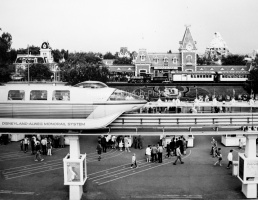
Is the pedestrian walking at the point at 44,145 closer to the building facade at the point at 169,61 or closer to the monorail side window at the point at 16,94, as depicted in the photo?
the monorail side window at the point at 16,94

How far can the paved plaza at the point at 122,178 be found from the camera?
14969mm

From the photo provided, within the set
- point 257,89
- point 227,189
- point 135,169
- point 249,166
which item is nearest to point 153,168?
point 135,169

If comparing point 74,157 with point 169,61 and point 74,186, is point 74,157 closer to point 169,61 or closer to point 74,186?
point 74,186

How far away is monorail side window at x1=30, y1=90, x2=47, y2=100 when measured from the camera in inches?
603

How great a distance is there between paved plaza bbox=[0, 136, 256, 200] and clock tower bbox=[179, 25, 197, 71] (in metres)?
53.2

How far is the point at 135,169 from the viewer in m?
18.5

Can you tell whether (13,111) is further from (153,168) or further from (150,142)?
(150,142)

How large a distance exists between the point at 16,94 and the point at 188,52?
62.7 meters

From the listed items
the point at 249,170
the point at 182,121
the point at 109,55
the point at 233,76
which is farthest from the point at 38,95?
the point at 109,55

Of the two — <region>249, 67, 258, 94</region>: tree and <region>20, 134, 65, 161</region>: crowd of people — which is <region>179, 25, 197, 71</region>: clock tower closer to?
<region>249, 67, 258, 94</region>: tree

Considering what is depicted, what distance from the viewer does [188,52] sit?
243 feet

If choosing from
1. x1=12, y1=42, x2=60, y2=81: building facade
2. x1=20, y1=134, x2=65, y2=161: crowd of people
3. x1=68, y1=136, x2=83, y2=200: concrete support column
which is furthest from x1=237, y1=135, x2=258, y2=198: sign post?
x1=12, y1=42, x2=60, y2=81: building facade

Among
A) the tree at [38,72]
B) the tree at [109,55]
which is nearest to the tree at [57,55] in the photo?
the tree at [109,55]

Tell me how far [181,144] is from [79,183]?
342 inches
